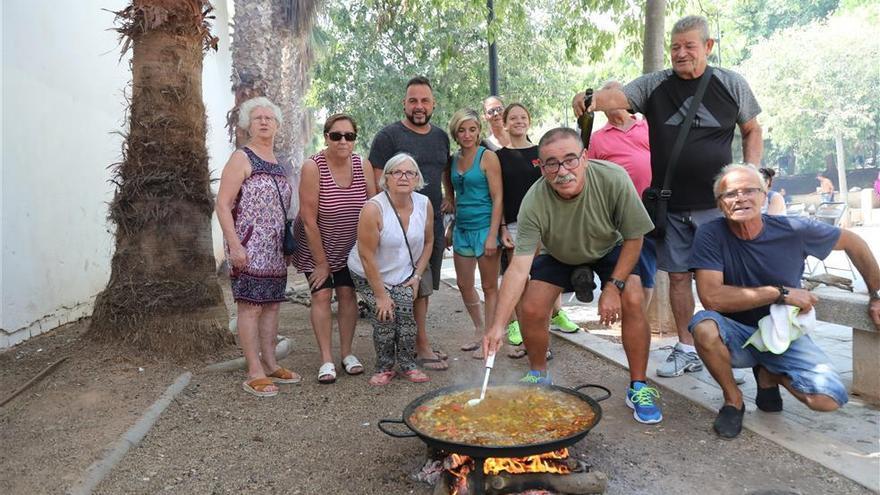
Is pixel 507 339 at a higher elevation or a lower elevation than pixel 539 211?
lower

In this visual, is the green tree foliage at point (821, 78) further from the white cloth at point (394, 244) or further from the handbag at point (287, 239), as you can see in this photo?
the handbag at point (287, 239)

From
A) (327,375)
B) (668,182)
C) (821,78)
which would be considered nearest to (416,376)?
(327,375)

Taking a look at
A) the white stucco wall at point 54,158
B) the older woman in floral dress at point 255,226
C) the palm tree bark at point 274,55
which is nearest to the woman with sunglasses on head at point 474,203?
the older woman in floral dress at point 255,226

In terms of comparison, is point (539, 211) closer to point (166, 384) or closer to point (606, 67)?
point (166, 384)

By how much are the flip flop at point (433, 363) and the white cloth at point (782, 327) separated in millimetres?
2362

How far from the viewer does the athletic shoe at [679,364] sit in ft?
13.8

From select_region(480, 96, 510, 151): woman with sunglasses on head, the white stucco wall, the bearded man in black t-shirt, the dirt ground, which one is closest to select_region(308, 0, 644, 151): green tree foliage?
the white stucco wall

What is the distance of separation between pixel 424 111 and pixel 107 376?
119 inches

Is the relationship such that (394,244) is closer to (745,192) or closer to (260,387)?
(260,387)

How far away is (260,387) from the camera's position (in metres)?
→ 4.31

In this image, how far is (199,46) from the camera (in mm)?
5348

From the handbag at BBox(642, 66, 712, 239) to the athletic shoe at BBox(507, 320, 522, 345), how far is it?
1.66m

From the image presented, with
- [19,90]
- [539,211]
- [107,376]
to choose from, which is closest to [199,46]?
[19,90]

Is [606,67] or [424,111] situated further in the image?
[606,67]
